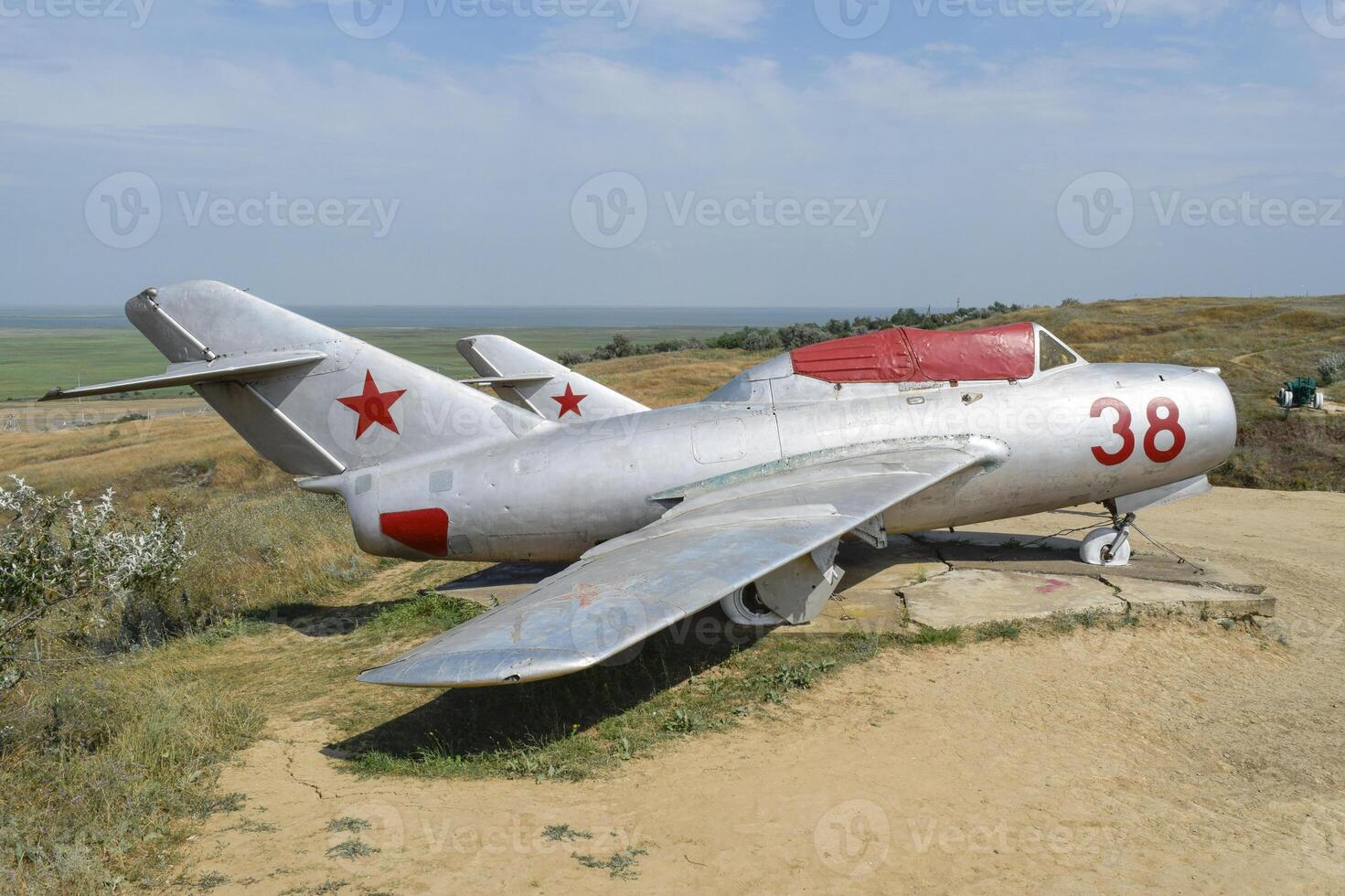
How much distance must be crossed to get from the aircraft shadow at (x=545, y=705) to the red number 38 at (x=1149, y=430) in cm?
460

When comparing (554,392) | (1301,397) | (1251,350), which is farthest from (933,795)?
(1251,350)

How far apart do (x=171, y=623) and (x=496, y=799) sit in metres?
7.74

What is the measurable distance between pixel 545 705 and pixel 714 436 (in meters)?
3.64

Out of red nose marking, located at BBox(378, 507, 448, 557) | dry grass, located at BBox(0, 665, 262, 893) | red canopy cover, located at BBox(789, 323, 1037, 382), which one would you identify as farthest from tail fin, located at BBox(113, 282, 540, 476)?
red canopy cover, located at BBox(789, 323, 1037, 382)

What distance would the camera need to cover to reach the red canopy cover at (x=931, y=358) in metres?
10.1

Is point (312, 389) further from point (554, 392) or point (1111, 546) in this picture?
point (1111, 546)

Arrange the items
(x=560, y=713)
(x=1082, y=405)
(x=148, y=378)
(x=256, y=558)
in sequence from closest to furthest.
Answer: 1. (x=560, y=713)
2. (x=148, y=378)
3. (x=1082, y=405)
4. (x=256, y=558)

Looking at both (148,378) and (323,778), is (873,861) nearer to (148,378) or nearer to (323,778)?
(323,778)

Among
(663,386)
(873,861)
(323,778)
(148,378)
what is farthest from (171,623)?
(663,386)

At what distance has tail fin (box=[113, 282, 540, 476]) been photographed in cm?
995

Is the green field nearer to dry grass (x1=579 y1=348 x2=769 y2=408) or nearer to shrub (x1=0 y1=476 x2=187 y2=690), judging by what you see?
dry grass (x1=579 y1=348 x2=769 y2=408)

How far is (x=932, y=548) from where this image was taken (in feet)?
38.7

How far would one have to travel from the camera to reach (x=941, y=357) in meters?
10.1

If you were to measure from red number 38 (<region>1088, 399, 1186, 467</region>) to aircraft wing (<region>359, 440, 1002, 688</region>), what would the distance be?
4.32 feet
